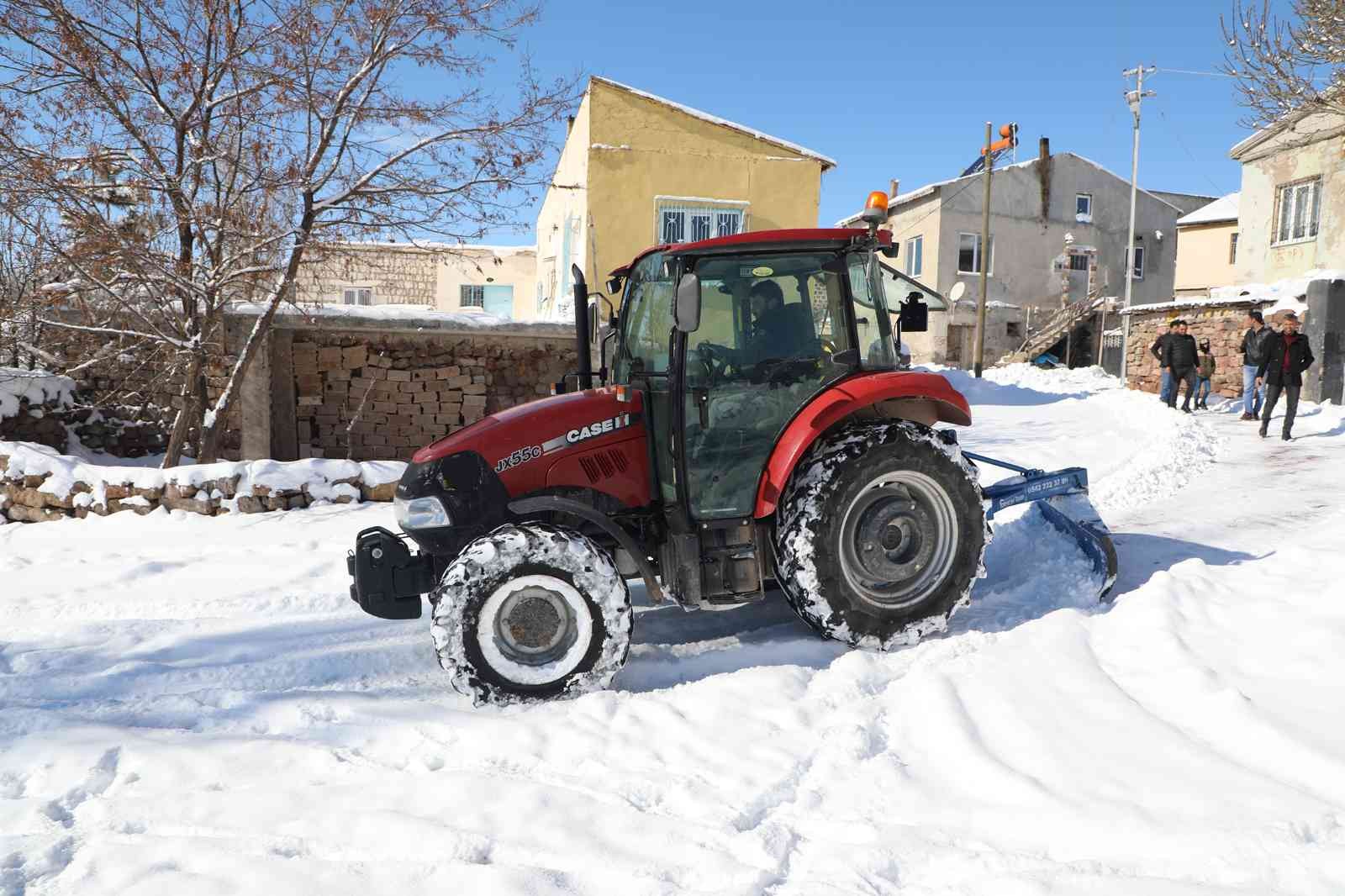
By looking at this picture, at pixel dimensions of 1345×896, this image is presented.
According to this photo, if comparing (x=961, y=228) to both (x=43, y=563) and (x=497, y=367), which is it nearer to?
(x=497, y=367)

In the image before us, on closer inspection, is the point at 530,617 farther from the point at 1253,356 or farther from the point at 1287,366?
the point at 1253,356

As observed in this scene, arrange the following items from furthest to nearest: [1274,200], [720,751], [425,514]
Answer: [1274,200]
[425,514]
[720,751]

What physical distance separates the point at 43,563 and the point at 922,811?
6.45m

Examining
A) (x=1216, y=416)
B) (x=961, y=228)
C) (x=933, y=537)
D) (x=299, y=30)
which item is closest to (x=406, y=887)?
(x=933, y=537)

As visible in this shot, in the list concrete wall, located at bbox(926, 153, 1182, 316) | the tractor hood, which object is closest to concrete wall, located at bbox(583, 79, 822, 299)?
the tractor hood

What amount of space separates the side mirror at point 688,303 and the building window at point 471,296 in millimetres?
27916

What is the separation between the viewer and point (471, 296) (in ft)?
102

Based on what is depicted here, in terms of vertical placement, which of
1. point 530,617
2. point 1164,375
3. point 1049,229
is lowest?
point 530,617

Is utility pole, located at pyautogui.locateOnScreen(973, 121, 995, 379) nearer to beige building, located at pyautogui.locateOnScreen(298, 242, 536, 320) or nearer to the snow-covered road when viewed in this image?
beige building, located at pyautogui.locateOnScreen(298, 242, 536, 320)

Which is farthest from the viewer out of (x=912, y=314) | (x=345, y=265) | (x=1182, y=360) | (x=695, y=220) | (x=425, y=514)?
(x=695, y=220)

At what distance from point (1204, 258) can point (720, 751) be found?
30341 mm

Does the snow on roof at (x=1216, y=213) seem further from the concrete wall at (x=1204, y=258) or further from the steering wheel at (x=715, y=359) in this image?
the steering wheel at (x=715, y=359)

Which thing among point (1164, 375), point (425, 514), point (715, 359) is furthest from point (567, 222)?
point (425, 514)

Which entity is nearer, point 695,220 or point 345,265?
point 345,265
